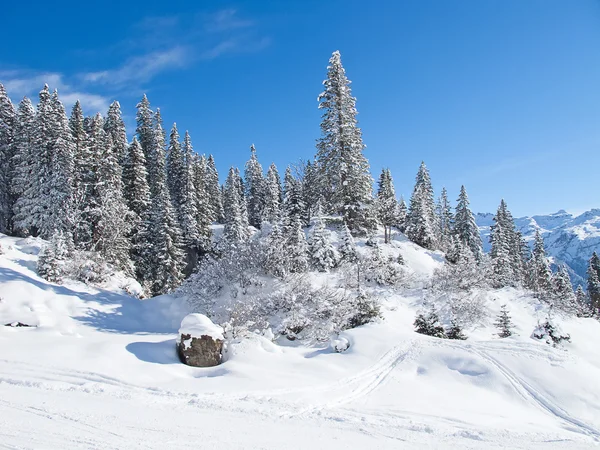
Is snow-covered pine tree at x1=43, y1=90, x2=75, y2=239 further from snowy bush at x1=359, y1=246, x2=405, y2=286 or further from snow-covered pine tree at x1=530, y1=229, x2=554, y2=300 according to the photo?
snow-covered pine tree at x1=530, y1=229, x2=554, y2=300

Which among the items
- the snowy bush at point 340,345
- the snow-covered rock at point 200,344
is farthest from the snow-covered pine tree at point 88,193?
the snowy bush at point 340,345

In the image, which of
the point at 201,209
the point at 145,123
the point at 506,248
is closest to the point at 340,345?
the point at 201,209

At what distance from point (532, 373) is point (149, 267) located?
29.6 metres

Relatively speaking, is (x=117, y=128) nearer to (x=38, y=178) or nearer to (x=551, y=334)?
(x=38, y=178)

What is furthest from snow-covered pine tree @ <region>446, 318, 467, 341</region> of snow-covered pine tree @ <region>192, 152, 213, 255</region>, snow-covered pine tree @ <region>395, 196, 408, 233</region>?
snow-covered pine tree @ <region>192, 152, 213, 255</region>

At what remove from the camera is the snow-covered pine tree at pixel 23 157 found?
34.0 meters

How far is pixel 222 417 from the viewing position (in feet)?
26.9

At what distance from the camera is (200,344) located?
13.6m

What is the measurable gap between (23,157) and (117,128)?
36.3 feet

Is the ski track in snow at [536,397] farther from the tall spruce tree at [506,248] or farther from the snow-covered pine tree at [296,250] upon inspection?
the tall spruce tree at [506,248]

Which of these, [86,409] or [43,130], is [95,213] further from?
[86,409]

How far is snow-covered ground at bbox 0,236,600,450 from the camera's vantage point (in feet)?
23.7

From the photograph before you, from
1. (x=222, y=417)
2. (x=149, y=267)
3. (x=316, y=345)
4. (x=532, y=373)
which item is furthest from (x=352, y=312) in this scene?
(x=149, y=267)

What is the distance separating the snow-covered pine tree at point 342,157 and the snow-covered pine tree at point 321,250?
5.74m
